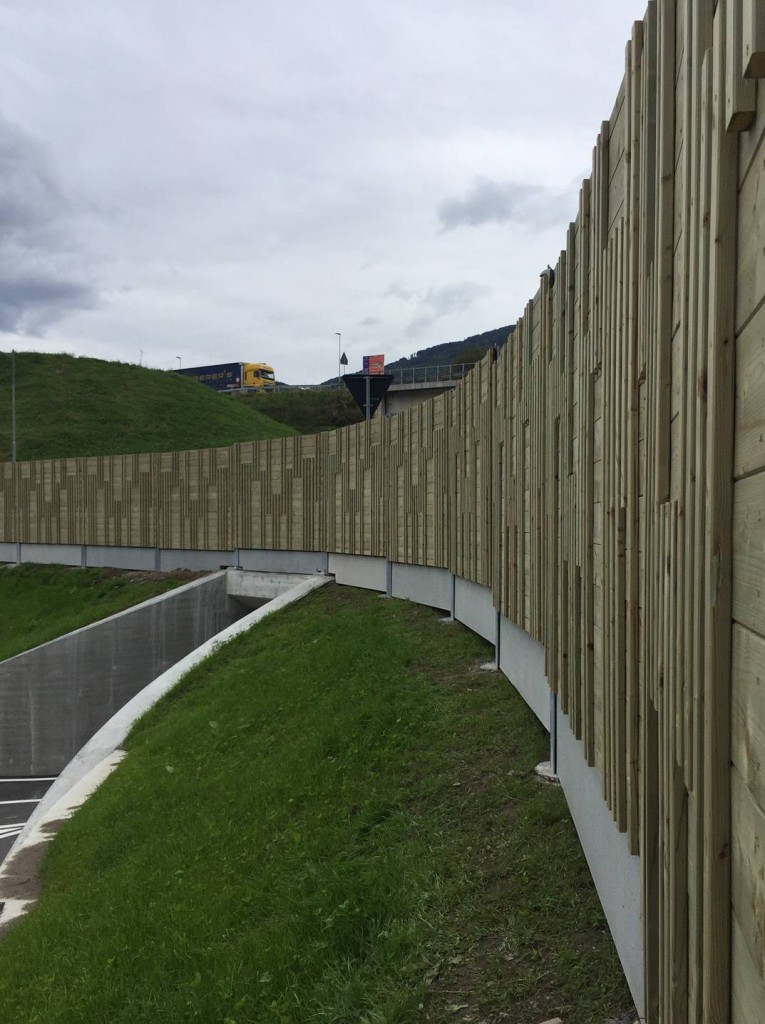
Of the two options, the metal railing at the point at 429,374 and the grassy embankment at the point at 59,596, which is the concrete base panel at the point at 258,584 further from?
the metal railing at the point at 429,374

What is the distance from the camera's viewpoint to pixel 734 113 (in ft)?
5.10

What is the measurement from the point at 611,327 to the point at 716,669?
222cm

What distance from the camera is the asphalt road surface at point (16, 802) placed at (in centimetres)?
1351

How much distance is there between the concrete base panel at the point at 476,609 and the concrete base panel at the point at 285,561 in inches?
289

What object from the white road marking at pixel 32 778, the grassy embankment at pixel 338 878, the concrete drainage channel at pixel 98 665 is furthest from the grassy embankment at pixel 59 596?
the grassy embankment at pixel 338 878

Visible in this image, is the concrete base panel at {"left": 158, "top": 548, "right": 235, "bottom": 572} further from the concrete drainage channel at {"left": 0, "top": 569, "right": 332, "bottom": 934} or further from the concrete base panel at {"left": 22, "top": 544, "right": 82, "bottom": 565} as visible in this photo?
the concrete base panel at {"left": 22, "top": 544, "right": 82, "bottom": 565}

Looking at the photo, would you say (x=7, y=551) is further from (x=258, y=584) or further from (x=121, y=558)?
(x=258, y=584)

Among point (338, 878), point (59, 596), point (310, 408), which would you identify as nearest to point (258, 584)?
point (59, 596)

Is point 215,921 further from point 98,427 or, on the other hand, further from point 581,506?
point 98,427

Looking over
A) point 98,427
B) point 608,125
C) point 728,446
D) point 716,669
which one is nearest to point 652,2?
point 608,125

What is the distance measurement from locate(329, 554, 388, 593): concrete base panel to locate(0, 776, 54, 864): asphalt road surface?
6543 millimetres

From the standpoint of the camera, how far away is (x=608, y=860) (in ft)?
13.7

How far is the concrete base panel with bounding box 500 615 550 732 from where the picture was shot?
259 inches

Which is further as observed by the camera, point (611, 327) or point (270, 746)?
point (270, 746)
